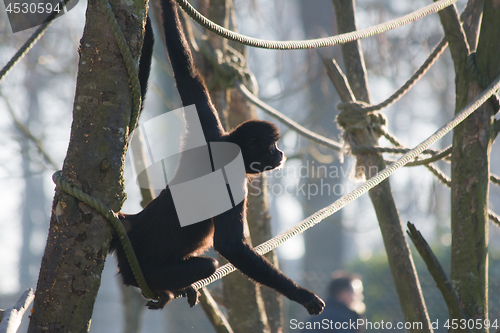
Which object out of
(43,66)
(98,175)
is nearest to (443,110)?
(43,66)

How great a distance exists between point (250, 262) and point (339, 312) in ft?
10.1

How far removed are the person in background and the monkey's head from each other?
Result: 8.47 feet

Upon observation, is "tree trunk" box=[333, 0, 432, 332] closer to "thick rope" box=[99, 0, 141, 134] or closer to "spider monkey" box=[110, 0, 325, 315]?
"spider monkey" box=[110, 0, 325, 315]

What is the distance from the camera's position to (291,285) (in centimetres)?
250

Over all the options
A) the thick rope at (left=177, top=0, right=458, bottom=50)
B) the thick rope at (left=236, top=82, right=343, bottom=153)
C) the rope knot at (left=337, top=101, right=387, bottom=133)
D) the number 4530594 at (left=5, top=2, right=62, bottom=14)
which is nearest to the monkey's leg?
the thick rope at (left=177, top=0, right=458, bottom=50)

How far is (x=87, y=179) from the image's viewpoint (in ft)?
5.45

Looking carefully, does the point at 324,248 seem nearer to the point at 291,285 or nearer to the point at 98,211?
the point at 291,285

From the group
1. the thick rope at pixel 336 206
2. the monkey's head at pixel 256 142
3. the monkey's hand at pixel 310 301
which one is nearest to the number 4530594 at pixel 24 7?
the monkey's head at pixel 256 142

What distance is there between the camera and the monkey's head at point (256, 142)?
9.50 ft

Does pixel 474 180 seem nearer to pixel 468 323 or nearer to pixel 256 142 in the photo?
pixel 468 323

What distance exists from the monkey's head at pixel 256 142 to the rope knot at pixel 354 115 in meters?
1.01

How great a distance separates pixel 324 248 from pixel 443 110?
846 cm

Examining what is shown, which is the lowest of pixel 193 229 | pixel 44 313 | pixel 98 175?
pixel 193 229

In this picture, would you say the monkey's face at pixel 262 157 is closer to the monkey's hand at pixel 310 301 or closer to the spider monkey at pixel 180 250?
the spider monkey at pixel 180 250
